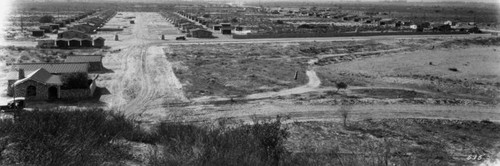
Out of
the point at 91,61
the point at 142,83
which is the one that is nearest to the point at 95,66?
the point at 91,61

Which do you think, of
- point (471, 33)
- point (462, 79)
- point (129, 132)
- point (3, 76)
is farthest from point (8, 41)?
point (471, 33)

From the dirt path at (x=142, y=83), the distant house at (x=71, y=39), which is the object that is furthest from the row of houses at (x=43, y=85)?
the distant house at (x=71, y=39)

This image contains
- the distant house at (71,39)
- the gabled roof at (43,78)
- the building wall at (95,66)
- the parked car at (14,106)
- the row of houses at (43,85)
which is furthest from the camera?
the distant house at (71,39)

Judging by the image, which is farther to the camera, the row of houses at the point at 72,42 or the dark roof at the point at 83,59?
the row of houses at the point at 72,42

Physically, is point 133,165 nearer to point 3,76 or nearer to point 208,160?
point 208,160

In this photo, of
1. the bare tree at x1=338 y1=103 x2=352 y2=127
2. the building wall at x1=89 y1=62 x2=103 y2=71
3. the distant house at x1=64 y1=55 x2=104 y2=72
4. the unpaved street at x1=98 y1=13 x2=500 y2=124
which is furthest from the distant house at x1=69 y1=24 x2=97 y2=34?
the bare tree at x1=338 y1=103 x2=352 y2=127

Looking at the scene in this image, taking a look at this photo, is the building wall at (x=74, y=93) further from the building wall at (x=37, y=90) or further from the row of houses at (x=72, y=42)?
the row of houses at (x=72, y=42)

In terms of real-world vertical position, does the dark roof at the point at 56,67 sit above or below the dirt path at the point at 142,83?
above
